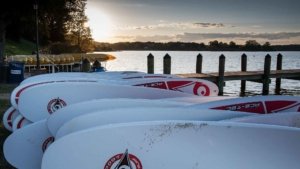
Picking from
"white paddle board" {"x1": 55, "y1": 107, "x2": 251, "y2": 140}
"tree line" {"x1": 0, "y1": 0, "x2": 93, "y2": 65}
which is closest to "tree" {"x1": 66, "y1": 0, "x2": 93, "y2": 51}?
"tree line" {"x1": 0, "y1": 0, "x2": 93, "y2": 65}

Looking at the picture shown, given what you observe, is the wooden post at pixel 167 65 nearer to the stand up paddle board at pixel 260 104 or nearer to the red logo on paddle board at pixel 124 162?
the stand up paddle board at pixel 260 104

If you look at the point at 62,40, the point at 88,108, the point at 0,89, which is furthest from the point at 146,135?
the point at 62,40

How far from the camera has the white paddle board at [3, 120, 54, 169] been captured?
493 centimetres

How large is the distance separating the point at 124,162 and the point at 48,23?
3418 centimetres

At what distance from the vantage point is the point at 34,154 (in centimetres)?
493

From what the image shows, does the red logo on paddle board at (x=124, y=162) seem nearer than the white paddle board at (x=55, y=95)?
Yes

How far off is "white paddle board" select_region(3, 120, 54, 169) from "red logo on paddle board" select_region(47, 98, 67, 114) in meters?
1.21

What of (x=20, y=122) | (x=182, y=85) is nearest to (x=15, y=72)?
(x=182, y=85)

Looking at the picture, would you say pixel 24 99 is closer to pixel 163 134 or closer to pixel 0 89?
pixel 163 134

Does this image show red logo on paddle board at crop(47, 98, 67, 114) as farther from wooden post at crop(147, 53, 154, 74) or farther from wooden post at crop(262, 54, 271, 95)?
wooden post at crop(262, 54, 271, 95)

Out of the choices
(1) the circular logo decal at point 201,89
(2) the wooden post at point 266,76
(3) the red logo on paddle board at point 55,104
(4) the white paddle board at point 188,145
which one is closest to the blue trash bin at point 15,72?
(1) the circular logo decal at point 201,89

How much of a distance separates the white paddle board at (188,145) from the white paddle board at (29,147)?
136 cm

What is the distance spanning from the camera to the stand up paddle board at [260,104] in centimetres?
503

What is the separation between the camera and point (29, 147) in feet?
16.3
